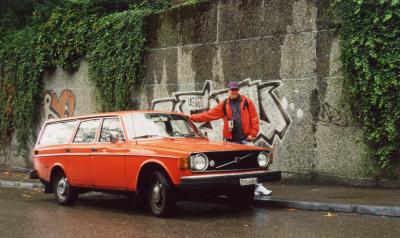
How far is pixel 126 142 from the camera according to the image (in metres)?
9.69

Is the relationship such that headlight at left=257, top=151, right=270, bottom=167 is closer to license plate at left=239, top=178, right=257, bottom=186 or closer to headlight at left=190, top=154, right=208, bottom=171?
license plate at left=239, top=178, right=257, bottom=186

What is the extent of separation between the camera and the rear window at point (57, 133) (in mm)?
11430

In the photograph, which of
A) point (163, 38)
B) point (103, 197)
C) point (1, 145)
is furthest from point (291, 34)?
point (1, 145)

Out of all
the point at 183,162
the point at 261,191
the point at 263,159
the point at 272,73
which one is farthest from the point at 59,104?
the point at 183,162

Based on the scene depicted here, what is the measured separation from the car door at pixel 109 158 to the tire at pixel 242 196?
6.18 feet

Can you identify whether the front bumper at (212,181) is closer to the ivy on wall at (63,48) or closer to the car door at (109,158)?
the car door at (109,158)

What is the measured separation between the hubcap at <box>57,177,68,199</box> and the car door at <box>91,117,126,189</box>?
3.89ft

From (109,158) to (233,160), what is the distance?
223 cm

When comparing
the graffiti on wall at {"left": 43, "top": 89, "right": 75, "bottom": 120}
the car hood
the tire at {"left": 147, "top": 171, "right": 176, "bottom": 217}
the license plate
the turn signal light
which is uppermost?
the graffiti on wall at {"left": 43, "top": 89, "right": 75, "bottom": 120}

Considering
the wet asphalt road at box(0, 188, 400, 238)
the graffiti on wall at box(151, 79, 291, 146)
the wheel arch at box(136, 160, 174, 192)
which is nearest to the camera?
the wet asphalt road at box(0, 188, 400, 238)

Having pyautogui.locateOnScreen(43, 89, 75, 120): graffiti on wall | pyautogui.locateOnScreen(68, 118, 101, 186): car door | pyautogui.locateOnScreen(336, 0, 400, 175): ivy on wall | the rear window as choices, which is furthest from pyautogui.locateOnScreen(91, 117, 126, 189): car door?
pyautogui.locateOnScreen(43, 89, 75, 120): graffiti on wall

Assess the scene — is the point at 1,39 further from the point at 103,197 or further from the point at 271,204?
the point at 271,204

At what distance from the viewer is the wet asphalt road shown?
296 inches

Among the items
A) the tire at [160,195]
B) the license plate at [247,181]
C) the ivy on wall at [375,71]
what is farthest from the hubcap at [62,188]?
the ivy on wall at [375,71]
